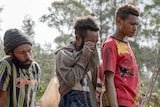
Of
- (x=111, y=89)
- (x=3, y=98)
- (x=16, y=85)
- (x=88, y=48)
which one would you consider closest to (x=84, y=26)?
(x=88, y=48)

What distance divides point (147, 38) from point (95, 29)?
55.1 feet

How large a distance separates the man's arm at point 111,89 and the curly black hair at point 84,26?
0.89ft

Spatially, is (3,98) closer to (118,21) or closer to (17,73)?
(17,73)

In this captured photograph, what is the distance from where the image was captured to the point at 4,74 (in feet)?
6.98

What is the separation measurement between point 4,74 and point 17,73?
9 cm

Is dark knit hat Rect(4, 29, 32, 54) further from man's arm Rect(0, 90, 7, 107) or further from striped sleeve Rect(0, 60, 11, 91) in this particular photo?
man's arm Rect(0, 90, 7, 107)

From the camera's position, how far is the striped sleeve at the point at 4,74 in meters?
2.10

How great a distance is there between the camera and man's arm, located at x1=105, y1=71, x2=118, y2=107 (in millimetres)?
2098

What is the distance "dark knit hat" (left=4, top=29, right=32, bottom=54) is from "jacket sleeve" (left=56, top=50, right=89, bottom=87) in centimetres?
29

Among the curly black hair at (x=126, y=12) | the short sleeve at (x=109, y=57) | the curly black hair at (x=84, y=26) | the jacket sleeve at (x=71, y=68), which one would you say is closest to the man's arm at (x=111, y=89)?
the short sleeve at (x=109, y=57)

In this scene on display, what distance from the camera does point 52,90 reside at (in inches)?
87.4

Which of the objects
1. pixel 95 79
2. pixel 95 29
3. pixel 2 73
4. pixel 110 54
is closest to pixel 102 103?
pixel 95 79

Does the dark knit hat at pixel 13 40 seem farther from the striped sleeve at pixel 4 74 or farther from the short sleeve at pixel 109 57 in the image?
the short sleeve at pixel 109 57

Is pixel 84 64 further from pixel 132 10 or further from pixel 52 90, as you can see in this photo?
pixel 132 10
